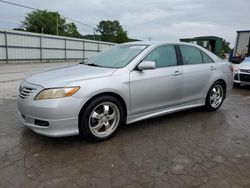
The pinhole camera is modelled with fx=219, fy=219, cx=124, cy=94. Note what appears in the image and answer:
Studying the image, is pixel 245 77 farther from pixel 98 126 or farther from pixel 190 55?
pixel 98 126

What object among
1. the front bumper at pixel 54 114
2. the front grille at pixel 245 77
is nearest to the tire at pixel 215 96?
the front bumper at pixel 54 114

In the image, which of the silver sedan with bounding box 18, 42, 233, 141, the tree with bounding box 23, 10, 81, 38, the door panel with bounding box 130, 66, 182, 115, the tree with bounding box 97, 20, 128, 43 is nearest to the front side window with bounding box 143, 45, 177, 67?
the silver sedan with bounding box 18, 42, 233, 141

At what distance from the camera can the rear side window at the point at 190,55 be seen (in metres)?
4.34

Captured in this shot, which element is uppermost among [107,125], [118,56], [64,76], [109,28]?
[109,28]

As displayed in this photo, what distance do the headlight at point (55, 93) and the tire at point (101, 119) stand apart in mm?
332

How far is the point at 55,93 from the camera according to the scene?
9.48 feet

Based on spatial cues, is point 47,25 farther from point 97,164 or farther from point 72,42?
point 97,164

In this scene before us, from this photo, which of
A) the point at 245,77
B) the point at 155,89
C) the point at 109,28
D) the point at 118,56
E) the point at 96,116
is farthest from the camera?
the point at 109,28

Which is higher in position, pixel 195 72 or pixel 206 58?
pixel 206 58

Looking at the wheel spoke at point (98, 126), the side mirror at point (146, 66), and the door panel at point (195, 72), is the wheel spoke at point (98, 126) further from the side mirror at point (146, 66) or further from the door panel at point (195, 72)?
the door panel at point (195, 72)

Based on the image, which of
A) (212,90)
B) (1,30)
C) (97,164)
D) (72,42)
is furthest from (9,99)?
(72,42)

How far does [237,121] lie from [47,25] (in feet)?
182

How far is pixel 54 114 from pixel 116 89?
955 mm

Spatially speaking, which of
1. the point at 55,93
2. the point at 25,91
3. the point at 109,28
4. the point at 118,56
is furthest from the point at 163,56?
the point at 109,28
